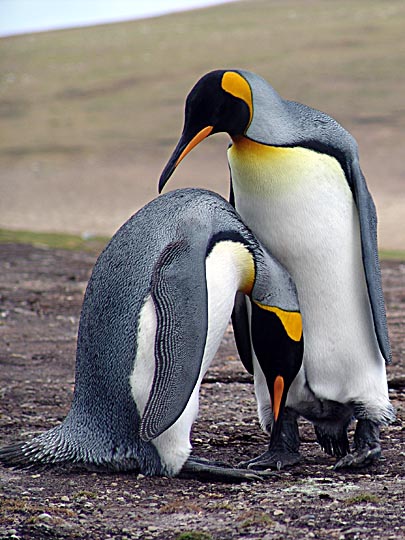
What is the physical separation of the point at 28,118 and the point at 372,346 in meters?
21.8

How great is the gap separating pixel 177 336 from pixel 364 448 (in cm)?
84

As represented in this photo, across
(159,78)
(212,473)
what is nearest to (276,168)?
(212,473)

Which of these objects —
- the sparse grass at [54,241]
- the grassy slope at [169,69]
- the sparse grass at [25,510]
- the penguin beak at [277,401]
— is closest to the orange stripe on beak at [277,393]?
the penguin beak at [277,401]

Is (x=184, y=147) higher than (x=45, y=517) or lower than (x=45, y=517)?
higher

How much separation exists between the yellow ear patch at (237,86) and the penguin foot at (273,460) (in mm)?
1128

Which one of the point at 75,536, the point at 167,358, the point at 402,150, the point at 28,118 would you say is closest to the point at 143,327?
the point at 167,358

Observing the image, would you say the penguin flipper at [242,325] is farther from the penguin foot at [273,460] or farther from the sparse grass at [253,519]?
the sparse grass at [253,519]

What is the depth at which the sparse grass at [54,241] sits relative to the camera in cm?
946

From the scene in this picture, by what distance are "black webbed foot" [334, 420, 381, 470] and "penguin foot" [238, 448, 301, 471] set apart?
160 millimetres

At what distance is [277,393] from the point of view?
3129mm

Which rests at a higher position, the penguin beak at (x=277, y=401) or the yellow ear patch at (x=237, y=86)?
the yellow ear patch at (x=237, y=86)

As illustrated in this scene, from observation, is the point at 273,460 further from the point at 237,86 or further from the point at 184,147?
the point at 237,86

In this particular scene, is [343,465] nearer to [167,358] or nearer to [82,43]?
[167,358]

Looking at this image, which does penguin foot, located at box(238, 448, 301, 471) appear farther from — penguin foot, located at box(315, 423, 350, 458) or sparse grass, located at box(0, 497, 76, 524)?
sparse grass, located at box(0, 497, 76, 524)
